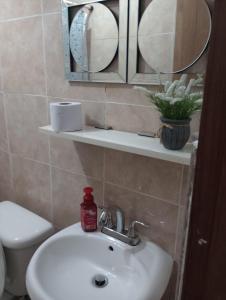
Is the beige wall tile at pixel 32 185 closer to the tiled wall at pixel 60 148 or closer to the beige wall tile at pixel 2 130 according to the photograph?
the tiled wall at pixel 60 148

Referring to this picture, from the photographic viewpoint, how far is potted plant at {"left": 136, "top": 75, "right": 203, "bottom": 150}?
73 centimetres

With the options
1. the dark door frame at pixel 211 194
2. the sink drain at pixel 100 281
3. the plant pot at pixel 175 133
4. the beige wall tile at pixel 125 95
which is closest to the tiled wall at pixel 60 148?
the beige wall tile at pixel 125 95

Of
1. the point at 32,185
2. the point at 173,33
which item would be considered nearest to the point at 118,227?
the point at 32,185

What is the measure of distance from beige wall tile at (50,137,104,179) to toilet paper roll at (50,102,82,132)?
16 cm

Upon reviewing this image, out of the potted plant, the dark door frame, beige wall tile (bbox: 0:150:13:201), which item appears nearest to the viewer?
the dark door frame

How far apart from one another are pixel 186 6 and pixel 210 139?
55 cm

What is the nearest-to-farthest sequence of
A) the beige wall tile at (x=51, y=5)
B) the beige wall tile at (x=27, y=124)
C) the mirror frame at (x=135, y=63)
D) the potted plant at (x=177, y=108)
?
the potted plant at (x=177, y=108) < the mirror frame at (x=135, y=63) < the beige wall tile at (x=51, y=5) < the beige wall tile at (x=27, y=124)

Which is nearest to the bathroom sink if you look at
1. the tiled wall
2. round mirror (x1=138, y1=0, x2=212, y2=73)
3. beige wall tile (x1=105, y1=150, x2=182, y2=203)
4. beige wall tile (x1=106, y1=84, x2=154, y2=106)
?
the tiled wall

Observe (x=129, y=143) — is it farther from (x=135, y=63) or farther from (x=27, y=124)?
(x=27, y=124)

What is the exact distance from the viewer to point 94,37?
1.00 meters

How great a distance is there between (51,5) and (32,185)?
3.09 feet

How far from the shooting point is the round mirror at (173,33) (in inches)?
30.2

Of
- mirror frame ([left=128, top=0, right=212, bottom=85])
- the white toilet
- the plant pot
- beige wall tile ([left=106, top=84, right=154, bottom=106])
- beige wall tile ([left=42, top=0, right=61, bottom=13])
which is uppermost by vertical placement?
beige wall tile ([left=42, top=0, right=61, bottom=13])

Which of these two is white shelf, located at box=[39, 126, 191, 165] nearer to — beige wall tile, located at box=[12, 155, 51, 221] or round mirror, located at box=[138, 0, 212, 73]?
round mirror, located at box=[138, 0, 212, 73]
